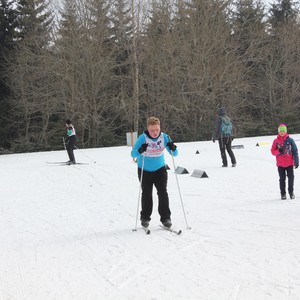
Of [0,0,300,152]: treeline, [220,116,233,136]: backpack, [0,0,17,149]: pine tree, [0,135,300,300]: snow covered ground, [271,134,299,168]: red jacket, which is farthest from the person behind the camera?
[0,0,17,149]: pine tree

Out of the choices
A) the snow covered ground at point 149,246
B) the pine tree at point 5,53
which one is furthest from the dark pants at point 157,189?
the pine tree at point 5,53

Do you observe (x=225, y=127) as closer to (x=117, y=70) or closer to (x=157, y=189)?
(x=157, y=189)

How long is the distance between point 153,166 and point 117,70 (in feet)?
90.7

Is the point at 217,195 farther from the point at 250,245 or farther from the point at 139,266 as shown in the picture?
the point at 139,266

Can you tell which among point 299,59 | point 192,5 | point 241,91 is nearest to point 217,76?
point 241,91

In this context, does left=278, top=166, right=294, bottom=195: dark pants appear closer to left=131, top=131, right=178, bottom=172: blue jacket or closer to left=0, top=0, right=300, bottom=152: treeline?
left=131, top=131, right=178, bottom=172: blue jacket

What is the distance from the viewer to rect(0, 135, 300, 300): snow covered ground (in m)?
3.98

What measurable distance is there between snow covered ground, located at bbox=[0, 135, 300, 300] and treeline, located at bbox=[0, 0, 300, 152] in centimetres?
2070

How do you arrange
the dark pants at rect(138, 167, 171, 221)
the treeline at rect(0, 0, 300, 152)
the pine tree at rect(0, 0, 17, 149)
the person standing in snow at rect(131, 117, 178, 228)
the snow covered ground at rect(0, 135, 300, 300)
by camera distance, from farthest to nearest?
1. the pine tree at rect(0, 0, 17, 149)
2. the treeline at rect(0, 0, 300, 152)
3. the dark pants at rect(138, 167, 171, 221)
4. the person standing in snow at rect(131, 117, 178, 228)
5. the snow covered ground at rect(0, 135, 300, 300)

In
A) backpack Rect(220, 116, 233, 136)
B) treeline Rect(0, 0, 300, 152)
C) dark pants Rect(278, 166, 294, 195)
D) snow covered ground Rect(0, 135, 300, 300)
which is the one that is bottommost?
snow covered ground Rect(0, 135, 300, 300)

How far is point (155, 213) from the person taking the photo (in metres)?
7.36

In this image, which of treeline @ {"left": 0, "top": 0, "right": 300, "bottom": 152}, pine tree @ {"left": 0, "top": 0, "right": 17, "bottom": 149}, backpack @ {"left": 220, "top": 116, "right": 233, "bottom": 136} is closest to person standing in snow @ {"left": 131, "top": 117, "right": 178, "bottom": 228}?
backpack @ {"left": 220, "top": 116, "right": 233, "bottom": 136}

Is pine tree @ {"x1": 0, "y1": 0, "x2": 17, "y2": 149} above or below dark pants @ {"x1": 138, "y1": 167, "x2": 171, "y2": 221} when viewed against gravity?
above

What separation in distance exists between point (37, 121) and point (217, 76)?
566 inches
